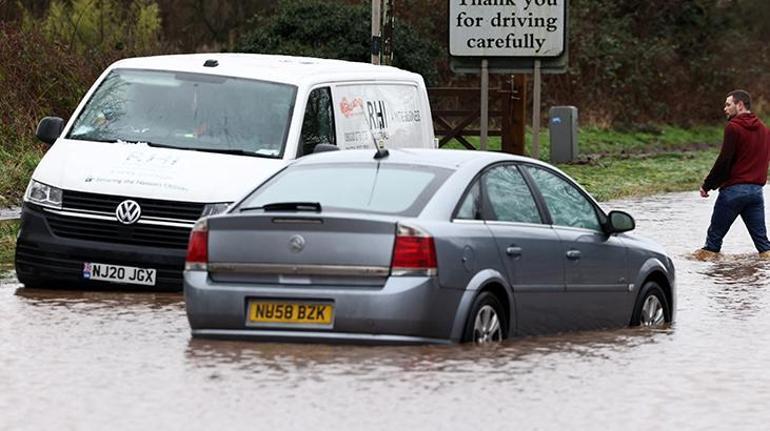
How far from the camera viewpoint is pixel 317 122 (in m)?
16.6

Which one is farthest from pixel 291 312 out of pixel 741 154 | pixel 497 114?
pixel 497 114

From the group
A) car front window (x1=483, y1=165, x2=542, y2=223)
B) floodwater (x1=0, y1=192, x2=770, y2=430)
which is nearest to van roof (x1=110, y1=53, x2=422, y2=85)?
floodwater (x1=0, y1=192, x2=770, y2=430)

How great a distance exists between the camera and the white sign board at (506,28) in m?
29.7

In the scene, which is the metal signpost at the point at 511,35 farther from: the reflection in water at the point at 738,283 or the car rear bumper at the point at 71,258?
the car rear bumper at the point at 71,258

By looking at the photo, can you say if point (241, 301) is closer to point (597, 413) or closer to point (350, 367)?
point (350, 367)

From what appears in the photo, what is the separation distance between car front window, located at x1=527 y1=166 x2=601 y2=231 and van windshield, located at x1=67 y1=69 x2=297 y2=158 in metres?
3.25

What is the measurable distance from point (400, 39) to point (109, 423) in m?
31.1

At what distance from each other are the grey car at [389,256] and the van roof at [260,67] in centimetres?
406

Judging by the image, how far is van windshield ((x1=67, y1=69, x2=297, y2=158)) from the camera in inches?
632

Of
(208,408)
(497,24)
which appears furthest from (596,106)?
(208,408)

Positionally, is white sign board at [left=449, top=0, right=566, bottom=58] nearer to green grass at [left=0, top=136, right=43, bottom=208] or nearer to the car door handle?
green grass at [left=0, top=136, right=43, bottom=208]

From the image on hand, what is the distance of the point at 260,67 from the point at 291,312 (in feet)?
18.9

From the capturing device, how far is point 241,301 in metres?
11.5

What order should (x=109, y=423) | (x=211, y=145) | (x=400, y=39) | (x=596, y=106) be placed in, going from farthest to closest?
(x=596, y=106) → (x=400, y=39) → (x=211, y=145) → (x=109, y=423)
